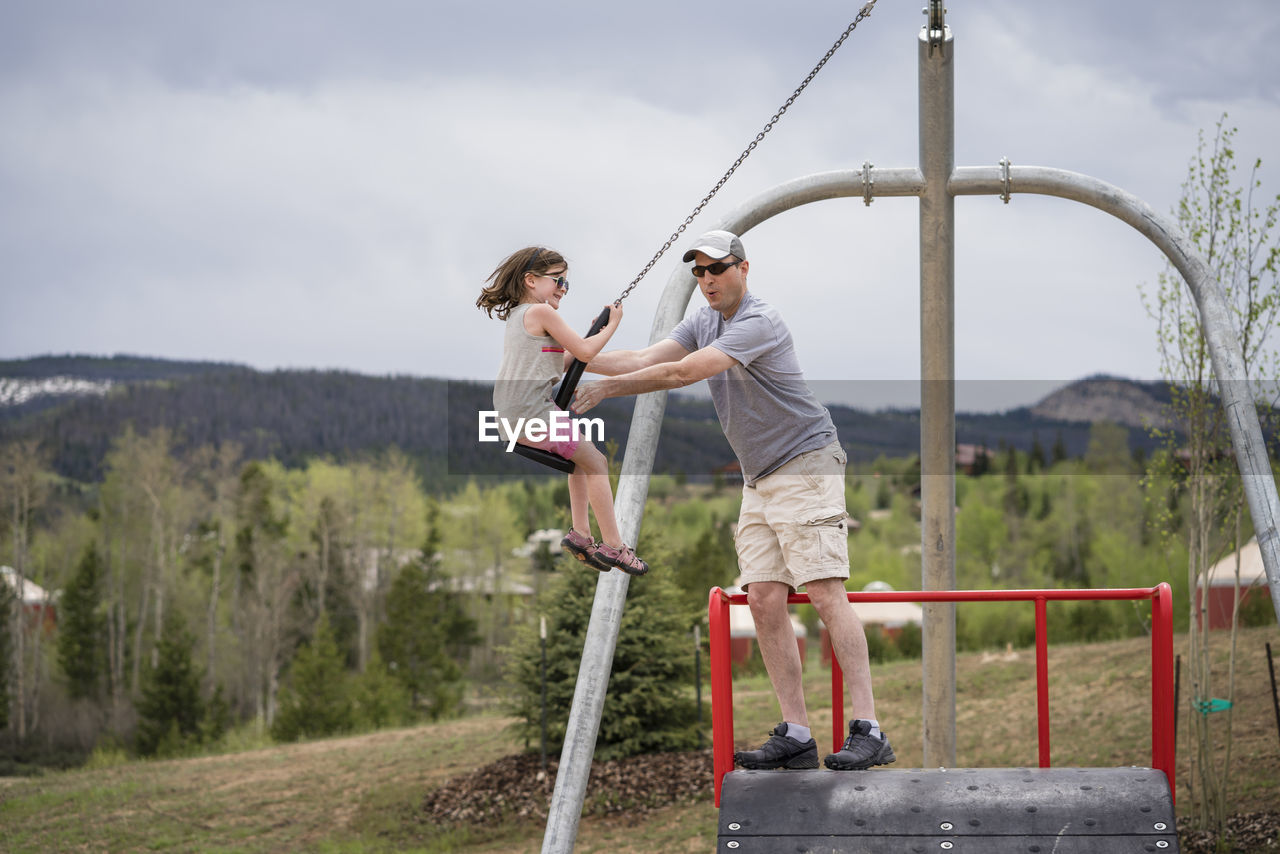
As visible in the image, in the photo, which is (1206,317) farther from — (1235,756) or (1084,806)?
(1235,756)

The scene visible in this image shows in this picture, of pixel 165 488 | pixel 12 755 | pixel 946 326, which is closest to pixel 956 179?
pixel 946 326

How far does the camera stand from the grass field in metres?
13.0

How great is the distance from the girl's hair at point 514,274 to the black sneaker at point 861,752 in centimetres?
220

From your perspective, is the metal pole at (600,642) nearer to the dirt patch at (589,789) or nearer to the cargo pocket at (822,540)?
the cargo pocket at (822,540)

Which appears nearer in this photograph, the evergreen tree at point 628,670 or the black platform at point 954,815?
the black platform at point 954,815

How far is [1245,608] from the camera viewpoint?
25109 mm

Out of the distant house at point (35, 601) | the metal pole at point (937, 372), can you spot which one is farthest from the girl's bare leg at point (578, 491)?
the distant house at point (35, 601)

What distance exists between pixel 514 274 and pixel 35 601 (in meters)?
56.2

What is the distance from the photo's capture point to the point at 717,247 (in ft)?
16.0

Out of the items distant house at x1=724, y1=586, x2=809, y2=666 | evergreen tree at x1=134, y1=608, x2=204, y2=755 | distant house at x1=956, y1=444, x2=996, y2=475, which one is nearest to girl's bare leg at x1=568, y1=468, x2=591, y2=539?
distant house at x1=724, y1=586, x2=809, y2=666

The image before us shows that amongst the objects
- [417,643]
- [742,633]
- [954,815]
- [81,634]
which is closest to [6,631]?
[81,634]

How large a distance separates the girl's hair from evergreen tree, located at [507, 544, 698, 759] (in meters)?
10.2

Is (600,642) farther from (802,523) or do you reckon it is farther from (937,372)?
(937,372)

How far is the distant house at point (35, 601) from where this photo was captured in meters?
44.5
